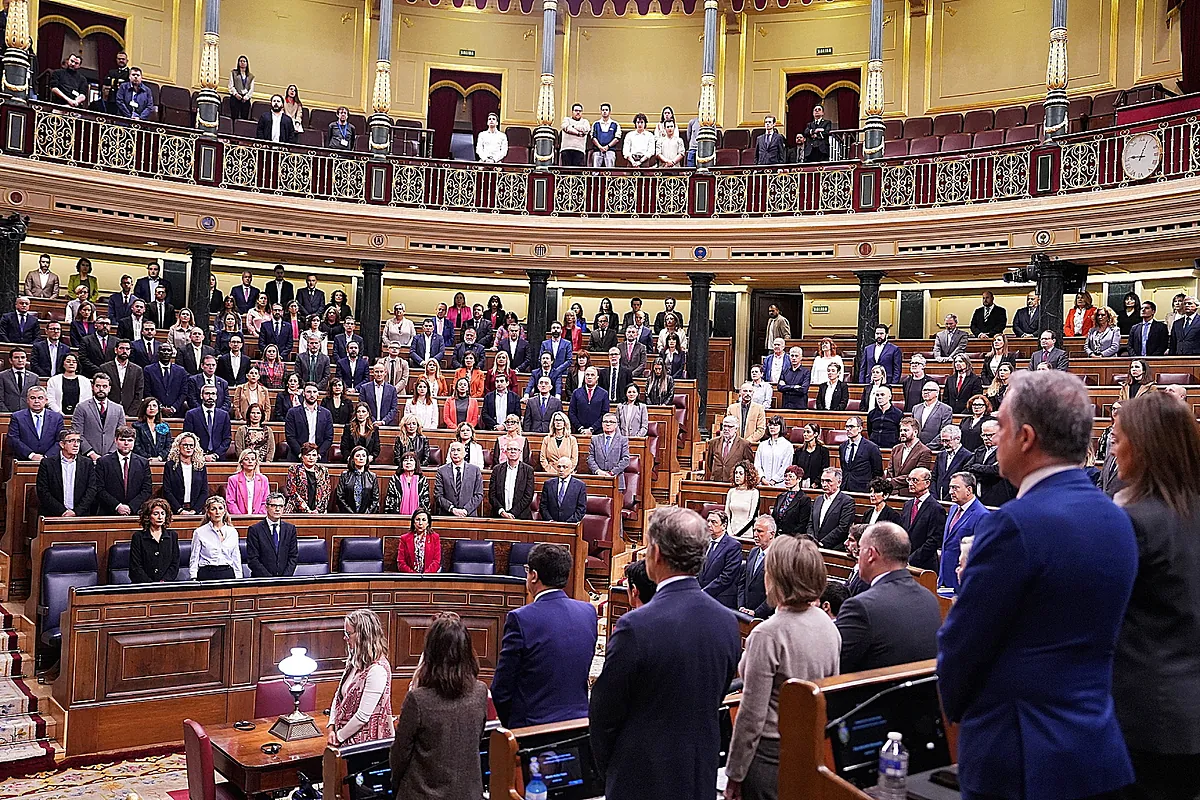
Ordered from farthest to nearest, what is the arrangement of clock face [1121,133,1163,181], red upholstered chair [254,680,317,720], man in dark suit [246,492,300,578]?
1. clock face [1121,133,1163,181]
2. man in dark suit [246,492,300,578]
3. red upholstered chair [254,680,317,720]

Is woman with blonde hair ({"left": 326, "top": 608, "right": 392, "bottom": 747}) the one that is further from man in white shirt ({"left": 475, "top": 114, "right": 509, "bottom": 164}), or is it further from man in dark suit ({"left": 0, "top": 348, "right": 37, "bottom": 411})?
man in white shirt ({"left": 475, "top": 114, "right": 509, "bottom": 164})

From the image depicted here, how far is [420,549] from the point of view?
7.23 m

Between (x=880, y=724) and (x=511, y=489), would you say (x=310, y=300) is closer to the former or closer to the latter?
(x=511, y=489)

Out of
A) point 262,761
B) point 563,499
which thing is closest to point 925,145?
point 563,499

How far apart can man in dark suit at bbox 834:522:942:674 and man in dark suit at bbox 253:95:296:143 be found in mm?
12185

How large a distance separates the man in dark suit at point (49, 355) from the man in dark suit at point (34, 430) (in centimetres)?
151

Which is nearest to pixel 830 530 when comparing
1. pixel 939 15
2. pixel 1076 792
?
pixel 1076 792

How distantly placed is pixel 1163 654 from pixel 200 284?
12568mm

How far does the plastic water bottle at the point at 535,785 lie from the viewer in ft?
8.74

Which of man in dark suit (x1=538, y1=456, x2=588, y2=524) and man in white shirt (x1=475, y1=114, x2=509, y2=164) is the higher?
man in white shirt (x1=475, y1=114, x2=509, y2=164)

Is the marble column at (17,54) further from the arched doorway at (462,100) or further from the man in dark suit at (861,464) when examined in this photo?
the man in dark suit at (861,464)

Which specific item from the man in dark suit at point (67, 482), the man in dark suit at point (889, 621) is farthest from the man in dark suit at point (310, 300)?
the man in dark suit at point (889, 621)

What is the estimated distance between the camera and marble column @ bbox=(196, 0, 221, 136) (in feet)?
43.1

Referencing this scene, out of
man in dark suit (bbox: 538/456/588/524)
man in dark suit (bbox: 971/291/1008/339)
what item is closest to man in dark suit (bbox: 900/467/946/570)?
man in dark suit (bbox: 538/456/588/524)
